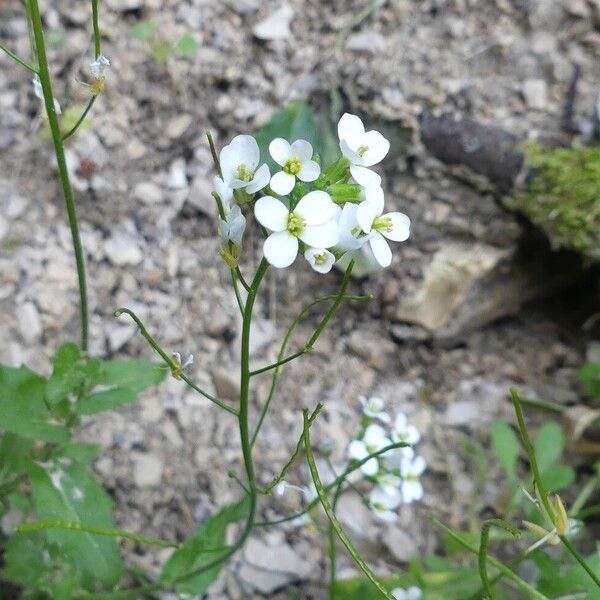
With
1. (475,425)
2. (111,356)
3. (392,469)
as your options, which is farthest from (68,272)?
(475,425)

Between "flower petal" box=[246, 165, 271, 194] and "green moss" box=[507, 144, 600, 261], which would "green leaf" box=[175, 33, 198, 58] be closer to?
"green moss" box=[507, 144, 600, 261]

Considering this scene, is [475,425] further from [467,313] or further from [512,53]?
[512,53]

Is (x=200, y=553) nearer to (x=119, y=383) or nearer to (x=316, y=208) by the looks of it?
(x=119, y=383)

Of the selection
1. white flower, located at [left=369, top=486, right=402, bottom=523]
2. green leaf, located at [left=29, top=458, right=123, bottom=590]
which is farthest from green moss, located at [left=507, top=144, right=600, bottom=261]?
green leaf, located at [left=29, top=458, right=123, bottom=590]

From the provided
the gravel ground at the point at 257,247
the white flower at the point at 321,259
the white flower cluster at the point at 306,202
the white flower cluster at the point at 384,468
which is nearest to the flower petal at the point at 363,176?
the white flower cluster at the point at 306,202

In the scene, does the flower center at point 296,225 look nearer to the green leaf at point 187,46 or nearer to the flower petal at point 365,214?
the flower petal at point 365,214

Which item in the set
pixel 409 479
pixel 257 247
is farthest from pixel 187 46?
pixel 409 479
